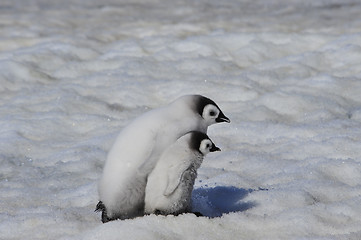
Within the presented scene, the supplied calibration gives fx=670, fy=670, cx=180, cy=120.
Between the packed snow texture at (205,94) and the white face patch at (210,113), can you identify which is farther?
the packed snow texture at (205,94)

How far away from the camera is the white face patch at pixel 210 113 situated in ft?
12.4

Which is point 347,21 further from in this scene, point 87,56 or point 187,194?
point 187,194

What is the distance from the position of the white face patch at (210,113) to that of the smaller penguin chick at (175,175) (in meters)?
0.16

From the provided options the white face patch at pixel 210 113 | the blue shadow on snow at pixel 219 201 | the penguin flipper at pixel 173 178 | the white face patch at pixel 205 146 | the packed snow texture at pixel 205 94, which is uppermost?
Result: the white face patch at pixel 210 113

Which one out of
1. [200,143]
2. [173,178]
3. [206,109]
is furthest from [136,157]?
[206,109]

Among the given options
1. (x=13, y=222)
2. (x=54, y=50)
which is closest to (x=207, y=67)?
(x=54, y=50)

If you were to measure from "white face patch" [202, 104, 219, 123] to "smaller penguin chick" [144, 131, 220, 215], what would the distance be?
0.16m

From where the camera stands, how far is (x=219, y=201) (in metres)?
4.31

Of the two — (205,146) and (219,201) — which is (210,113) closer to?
(205,146)

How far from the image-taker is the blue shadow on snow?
4117 mm

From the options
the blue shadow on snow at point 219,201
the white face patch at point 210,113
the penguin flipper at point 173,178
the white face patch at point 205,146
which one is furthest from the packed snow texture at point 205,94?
the white face patch at point 210,113

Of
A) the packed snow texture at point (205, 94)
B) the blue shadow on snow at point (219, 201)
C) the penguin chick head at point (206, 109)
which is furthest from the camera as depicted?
the blue shadow on snow at point (219, 201)

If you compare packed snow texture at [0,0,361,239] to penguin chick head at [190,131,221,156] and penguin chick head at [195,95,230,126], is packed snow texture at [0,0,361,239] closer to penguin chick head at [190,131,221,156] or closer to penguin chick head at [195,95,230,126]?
penguin chick head at [190,131,221,156]

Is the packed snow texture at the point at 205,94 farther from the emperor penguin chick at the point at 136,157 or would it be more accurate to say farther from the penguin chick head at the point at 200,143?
the penguin chick head at the point at 200,143
